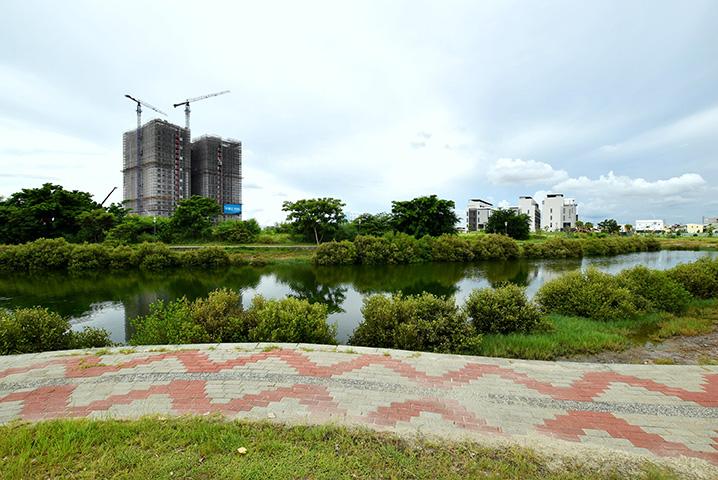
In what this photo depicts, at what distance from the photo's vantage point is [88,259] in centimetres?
2267

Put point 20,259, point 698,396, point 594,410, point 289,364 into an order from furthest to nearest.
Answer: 1. point 20,259
2. point 289,364
3. point 698,396
4. point 594,410

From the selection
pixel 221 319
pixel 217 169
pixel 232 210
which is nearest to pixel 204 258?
pixel 221 319

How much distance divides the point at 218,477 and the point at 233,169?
229 ft

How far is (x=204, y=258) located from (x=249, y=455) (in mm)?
24876

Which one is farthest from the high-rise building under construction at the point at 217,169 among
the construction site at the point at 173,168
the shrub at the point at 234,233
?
the shrub at the point at 234,233

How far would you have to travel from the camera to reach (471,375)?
4.11 meters

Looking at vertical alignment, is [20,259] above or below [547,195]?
below

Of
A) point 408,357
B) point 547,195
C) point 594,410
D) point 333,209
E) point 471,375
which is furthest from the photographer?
point 547,195

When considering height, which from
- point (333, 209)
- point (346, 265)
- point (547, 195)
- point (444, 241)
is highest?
point (547, 195)

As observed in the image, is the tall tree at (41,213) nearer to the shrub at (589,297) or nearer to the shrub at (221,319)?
the shrub at (221,319)

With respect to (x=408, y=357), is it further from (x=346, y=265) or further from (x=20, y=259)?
(x=20, y=259)

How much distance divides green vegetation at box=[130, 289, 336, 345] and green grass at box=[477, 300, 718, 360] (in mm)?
2955

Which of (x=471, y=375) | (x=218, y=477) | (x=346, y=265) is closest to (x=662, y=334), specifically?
(x=471, y=375)

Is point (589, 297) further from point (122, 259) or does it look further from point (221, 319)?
point (122, 259)
